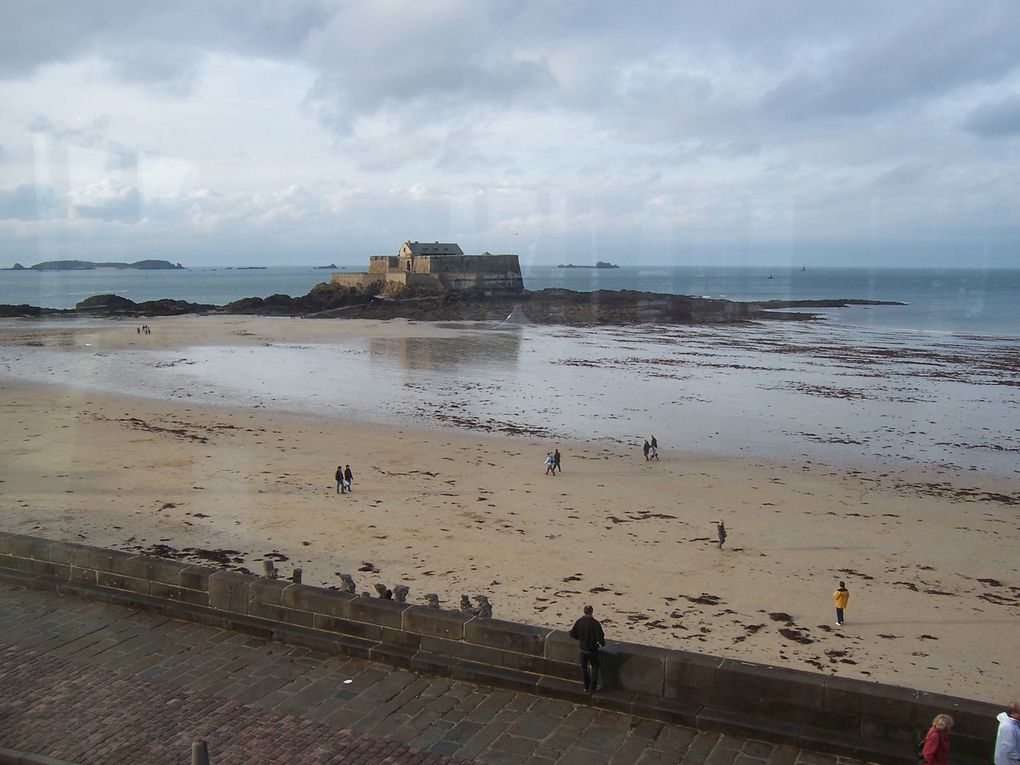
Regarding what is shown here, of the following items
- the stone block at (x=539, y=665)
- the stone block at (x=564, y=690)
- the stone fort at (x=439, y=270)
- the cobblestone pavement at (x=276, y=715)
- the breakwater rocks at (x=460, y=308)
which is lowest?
the cobblestone pavement at (x=276, y=715)

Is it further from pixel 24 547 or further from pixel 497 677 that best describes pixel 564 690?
pixel 24 547

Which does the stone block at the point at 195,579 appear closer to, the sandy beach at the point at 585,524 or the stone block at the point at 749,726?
the sandy beach at the point at 585,524

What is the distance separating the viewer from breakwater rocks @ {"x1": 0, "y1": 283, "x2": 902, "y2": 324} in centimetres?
6662

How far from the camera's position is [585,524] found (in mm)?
14117

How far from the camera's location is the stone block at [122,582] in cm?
709

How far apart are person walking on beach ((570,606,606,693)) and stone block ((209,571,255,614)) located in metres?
2.91

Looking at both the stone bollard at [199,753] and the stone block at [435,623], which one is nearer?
the stone bollard at [199,753]

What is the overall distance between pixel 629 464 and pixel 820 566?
6.77 metres

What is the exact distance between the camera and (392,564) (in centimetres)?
1186

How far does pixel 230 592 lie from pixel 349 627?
3.95ft

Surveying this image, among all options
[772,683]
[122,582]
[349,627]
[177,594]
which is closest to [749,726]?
[772,683]

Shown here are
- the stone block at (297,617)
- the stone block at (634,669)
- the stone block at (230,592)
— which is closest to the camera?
the stone block at (634,669)

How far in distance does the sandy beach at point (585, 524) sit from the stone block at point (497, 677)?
3986 millimetres

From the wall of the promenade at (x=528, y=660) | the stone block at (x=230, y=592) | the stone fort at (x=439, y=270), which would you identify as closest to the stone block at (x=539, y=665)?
the wall of the promenade at (x=528, y=660)
